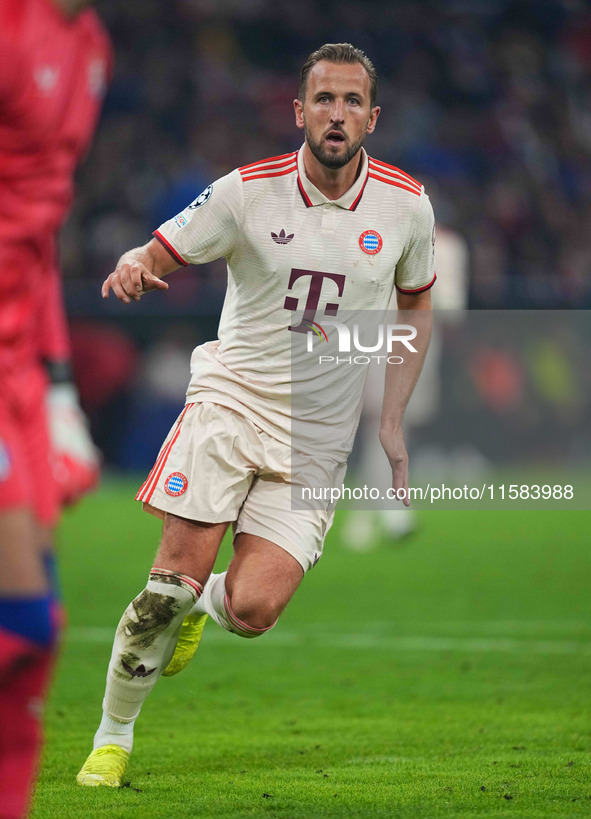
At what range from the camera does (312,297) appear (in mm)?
4293

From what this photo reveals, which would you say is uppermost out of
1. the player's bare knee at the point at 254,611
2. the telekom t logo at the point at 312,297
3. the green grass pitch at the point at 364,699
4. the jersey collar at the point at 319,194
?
the jersey collar at the point at 319,194

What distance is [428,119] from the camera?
18.5m

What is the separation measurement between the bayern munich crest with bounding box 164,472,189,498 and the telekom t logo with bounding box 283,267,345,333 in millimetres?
674

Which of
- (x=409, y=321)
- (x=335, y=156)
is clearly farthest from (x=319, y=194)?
(x=409, y=321)

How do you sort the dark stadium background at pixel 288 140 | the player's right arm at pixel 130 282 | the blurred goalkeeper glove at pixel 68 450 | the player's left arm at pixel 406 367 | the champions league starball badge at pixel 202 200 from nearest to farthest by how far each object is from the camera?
the blurred goalkeeper glove at pixel 68 450 < the player's right arm at pixel 130 282 < the champions league starball badge at pixel 202 200 < the player's left arm at pixel 406 367 < the dark stadium background at pixel 288 140

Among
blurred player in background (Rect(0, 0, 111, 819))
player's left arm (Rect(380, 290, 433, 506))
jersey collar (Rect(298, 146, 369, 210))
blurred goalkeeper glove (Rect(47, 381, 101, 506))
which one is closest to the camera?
blurred player in background (Rect(0, 0, 111, 819))

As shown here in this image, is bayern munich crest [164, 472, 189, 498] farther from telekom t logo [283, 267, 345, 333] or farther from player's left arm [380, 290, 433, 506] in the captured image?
player's left arm [380, 290, 433, 506]

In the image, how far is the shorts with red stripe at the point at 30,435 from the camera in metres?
2.42

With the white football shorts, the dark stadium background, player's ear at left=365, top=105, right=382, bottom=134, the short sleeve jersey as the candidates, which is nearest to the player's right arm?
the short sleeve jersey

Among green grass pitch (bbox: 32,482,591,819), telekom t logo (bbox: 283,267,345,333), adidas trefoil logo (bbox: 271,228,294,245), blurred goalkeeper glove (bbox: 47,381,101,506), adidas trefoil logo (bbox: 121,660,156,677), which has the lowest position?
green grass pitch (bbox: 32,482,591,819)

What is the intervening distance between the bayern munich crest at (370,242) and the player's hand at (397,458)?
2.18ft

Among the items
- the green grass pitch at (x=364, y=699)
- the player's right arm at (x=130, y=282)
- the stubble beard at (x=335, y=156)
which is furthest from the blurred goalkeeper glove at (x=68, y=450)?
the stubble beard at (x=335, y=156)

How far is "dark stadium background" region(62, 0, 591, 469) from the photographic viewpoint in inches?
552

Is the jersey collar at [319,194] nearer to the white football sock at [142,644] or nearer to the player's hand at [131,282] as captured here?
the player's hand at [131,282]
